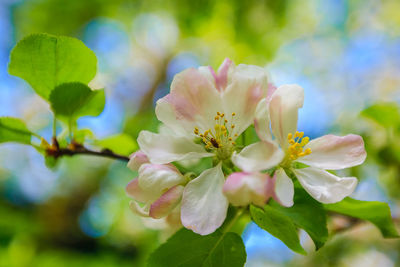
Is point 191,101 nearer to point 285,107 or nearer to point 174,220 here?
point 285,107

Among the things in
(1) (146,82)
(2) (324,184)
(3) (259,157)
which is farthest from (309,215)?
(1) (146,82)

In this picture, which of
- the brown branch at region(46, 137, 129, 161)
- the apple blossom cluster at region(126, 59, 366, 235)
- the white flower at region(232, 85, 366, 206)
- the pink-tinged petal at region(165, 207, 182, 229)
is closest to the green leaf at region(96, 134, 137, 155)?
the brown branch at region(46, 137, 129, 161)

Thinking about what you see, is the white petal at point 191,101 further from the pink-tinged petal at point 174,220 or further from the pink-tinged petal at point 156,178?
the pink-tinged petal at point 174,220

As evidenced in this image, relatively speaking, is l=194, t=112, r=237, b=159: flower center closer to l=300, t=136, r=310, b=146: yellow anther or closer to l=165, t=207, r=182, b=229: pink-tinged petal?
l=300, t=136, r=310, b=146: yellow anther

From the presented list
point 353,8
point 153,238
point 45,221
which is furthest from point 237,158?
point 353,8

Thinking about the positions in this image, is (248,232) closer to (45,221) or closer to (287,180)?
(287,180)

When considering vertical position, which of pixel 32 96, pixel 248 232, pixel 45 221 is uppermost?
pixel 248 232
